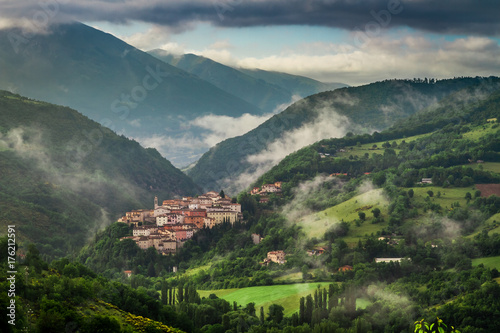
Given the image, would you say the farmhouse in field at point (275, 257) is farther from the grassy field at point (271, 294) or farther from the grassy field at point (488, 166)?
the grassy field at point (488, 166)

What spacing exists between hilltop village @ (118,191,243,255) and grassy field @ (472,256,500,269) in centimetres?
4647

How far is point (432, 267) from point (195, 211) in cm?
4895

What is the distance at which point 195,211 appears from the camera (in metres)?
135

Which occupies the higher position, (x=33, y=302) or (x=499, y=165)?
(x=499, y=165)

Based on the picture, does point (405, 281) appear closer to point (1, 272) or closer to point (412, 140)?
point (1, 272)

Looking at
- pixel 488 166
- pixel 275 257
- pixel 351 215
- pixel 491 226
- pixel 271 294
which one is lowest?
pixel 271 294

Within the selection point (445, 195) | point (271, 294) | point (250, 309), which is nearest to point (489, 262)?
point (271, 294)

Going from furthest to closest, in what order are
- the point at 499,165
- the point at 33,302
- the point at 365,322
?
1. the point at 499,165
2. the point at 365,322
3. the point at 33,302

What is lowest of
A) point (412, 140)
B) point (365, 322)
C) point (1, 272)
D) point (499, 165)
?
point (365, 322)

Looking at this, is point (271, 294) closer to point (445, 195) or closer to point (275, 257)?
point (275, 257)

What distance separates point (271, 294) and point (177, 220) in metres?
37.3

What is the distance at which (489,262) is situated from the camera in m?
→ 100

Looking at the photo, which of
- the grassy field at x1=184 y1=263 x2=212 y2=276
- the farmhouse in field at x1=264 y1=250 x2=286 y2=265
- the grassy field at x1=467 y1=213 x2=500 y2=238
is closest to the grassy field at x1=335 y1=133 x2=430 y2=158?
the grassy field at x1=467 y1=213 x2=500 y2=238

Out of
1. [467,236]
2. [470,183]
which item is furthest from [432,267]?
[470,183]
